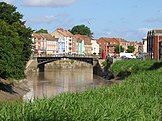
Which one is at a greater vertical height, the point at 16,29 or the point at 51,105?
the point at 16,29

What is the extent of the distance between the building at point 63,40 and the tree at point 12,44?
111 m

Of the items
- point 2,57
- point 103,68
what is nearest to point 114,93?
point 2,57

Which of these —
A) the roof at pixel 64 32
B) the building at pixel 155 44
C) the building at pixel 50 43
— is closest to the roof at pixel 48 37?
the building at pixel 50 43

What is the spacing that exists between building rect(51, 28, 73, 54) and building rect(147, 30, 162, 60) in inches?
2094

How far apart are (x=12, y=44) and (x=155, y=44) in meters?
72.6

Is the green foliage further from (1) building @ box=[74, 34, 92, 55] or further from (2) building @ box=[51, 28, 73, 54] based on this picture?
(1) building @ box=[74, 34, 92, 55]

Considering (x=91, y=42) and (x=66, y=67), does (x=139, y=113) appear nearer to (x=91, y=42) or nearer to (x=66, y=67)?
(x=66, y=67)

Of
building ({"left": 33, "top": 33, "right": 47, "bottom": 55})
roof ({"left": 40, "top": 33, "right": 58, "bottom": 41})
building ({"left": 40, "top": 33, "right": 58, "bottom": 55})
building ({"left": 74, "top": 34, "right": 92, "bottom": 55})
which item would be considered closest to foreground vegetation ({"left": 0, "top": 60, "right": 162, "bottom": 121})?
building ({"left": 33, "top": 33, "right": 47, "bottom": 55})

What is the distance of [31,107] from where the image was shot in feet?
48.0

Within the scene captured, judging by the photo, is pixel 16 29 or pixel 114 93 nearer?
pixel 114 93

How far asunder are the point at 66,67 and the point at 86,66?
656cm

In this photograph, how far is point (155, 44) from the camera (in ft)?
393

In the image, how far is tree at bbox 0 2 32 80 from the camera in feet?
145

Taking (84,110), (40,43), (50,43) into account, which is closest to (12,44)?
(84,110)
